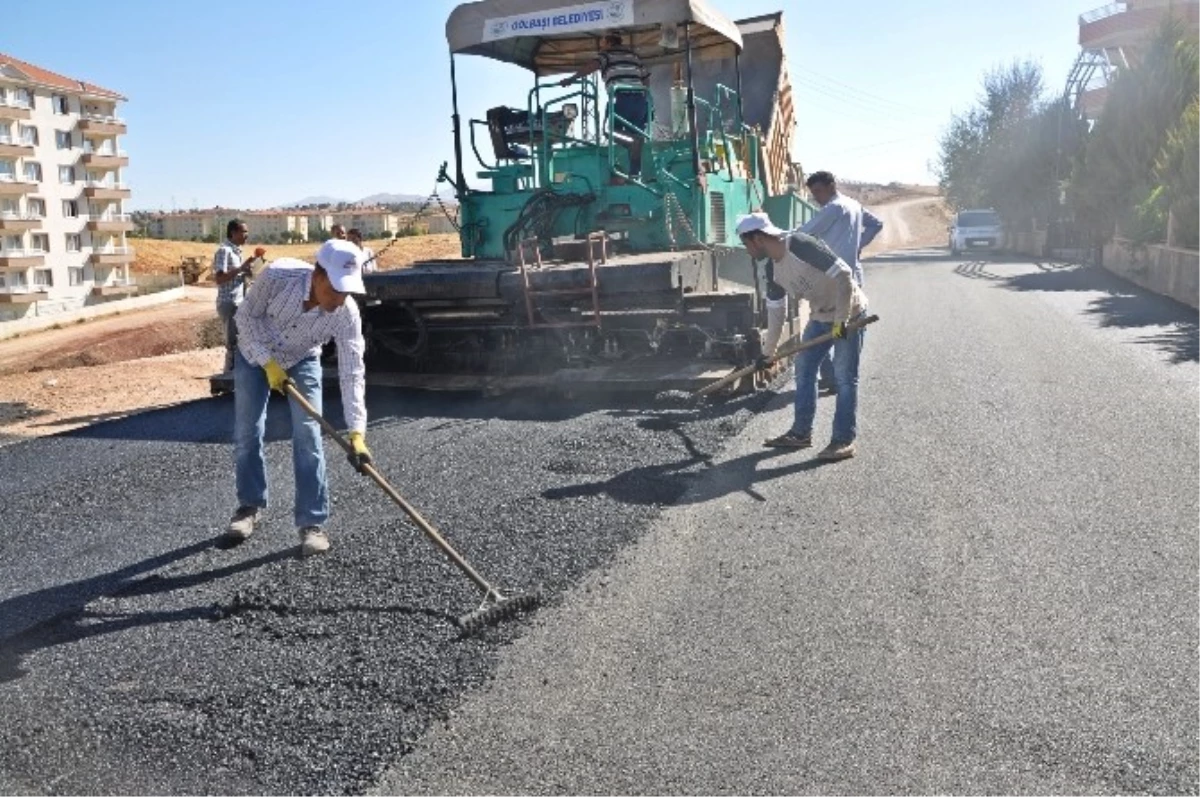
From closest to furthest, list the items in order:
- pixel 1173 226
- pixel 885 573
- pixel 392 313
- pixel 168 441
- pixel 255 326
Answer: pixel 885 573 < pixel 255 326 < pixel 168 441 < pixel 392 313 < pixel 1173 226

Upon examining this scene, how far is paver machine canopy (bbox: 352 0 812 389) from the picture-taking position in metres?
7.98

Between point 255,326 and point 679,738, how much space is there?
9.28 feet

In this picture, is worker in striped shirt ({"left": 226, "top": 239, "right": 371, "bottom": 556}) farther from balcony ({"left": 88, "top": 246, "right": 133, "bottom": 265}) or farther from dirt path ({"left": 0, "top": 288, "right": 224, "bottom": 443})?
balcony ({"left": 88, "top": 246, "right": 133, "bottom": 265})

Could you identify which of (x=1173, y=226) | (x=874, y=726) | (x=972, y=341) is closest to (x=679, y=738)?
(x=874, y=726)

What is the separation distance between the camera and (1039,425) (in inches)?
269

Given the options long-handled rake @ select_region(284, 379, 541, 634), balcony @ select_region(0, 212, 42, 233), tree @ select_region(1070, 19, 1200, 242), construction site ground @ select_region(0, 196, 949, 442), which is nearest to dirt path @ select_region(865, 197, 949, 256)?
construction site ground @ select_region(0, 196, 949, 442)

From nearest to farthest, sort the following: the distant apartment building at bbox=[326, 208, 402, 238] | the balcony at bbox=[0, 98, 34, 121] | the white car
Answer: the white car < the balcony at bbox=[0, 98, 34, 121] < the distant apartment building at bbox=[326, 208, 402, 238]

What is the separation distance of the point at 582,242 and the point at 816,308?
2448mm

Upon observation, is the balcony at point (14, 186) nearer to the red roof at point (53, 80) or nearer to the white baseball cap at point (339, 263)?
the red roof at point (53, 80)

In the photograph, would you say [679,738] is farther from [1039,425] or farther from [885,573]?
[1039,425]

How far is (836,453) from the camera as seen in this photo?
20.1ft

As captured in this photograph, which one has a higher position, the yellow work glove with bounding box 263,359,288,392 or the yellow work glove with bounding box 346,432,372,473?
the yellow work glove with bounding box 263,359,288,392

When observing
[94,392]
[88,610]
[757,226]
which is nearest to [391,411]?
[757,226]

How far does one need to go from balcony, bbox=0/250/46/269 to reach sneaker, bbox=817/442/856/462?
2119 inches
